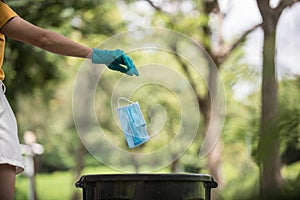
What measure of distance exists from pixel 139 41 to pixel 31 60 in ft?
22.6

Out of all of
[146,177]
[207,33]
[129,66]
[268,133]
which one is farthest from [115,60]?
[207,33]

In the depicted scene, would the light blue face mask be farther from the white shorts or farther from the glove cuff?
the white shorts

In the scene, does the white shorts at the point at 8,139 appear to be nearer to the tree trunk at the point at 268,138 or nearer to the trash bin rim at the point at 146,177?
the trash bin rim at the point at 146,177

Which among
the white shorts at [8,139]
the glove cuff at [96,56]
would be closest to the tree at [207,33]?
the glove cuff at [96,56]

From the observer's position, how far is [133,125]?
7.06ft

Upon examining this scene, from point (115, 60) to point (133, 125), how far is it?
235 mm

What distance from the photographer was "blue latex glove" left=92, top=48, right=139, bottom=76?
1988mm

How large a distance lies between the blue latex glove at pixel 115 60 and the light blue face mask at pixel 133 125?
139mm

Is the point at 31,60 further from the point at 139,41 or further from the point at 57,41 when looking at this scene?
the point at 57,41

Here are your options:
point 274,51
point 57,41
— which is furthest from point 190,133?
point 274,51

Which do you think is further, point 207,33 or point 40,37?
point 207,33

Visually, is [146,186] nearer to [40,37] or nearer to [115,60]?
[115,60]

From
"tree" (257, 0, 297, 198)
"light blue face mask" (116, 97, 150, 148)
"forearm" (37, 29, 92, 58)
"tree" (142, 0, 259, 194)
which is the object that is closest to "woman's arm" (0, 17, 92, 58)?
"forearm" (37, 29, 92, 58)

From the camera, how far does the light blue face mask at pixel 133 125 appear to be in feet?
7.06
